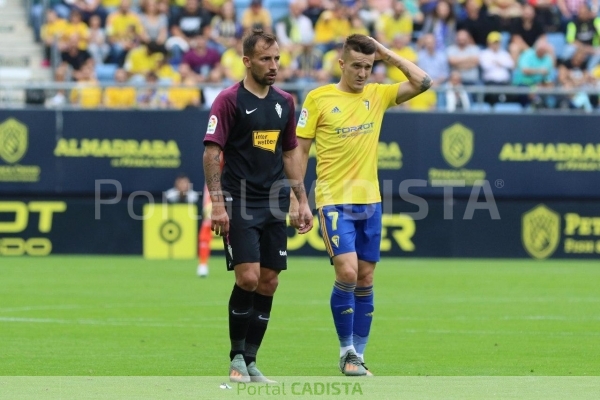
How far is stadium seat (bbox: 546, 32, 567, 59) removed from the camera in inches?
1041

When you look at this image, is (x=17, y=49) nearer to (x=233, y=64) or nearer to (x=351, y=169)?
(x=233, y=64)

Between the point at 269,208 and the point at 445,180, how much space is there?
16481mm

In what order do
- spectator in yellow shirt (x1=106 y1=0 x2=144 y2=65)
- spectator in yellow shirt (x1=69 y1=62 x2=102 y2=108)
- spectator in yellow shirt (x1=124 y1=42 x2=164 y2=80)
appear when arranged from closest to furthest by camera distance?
1. spectator in yellow shirt (x1=69 y1=62 x2=102 y2=108)
2. spectator in yellow shirt (x1=124 y1=42 x2=164 y2=80)
3. spectator in yellow shirt (x1=106 y1=0 x2=144 y2=65)

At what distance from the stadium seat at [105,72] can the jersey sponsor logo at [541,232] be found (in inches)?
351

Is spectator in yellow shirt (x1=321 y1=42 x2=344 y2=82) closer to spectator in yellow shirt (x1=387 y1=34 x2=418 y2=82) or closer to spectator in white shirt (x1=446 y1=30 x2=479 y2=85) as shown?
spectator in yellow shirt (x1=387 y1=34 x2=418 y2=82)

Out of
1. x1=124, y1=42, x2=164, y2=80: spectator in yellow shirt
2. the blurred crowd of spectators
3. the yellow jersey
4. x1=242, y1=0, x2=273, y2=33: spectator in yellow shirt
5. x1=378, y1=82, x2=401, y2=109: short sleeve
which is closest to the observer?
the yellow jersey

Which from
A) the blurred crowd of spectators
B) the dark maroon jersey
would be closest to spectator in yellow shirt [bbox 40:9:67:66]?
the blurred crowd of spectators

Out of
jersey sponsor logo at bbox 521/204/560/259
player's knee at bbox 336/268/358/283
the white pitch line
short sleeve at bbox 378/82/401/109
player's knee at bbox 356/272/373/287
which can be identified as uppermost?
short sleeve at bbox 378/82/401/109

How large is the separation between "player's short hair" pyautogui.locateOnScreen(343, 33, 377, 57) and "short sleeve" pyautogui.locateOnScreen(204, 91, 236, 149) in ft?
4.19

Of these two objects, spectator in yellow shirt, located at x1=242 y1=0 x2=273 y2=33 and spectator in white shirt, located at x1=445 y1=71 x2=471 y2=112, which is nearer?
spectator in white shirt, located at x1=445 y1=71 x2=471 y2=112

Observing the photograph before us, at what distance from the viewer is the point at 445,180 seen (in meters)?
25.0

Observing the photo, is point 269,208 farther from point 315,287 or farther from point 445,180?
point 445,180

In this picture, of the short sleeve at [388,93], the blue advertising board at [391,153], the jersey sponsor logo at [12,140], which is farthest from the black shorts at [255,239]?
the jersey sponsor logo at [12,140]
